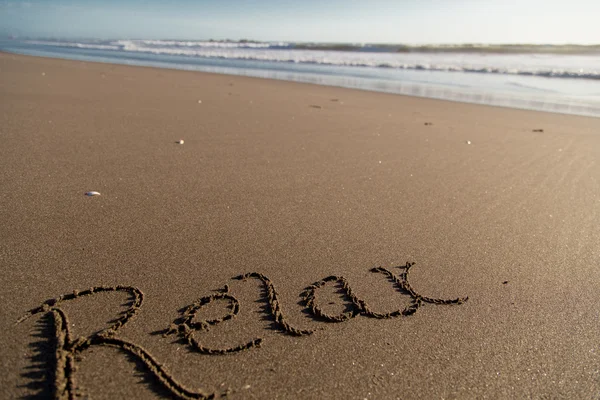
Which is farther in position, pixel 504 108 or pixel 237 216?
pixel 504 108

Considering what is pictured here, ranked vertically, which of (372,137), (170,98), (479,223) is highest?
(170,98)

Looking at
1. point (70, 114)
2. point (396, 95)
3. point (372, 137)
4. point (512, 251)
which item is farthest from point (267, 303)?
point (396, 95)

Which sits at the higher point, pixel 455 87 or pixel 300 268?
pixel 455 87

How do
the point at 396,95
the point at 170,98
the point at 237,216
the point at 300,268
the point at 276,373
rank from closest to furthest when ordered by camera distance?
the point at 276,373 < the point at 300,268 < the point at 237,216 < the point at 170,98 < the point at 396,95

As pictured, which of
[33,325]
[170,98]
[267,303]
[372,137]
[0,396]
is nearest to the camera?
[0,396]

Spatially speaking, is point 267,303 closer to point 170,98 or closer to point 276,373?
point 276,373
